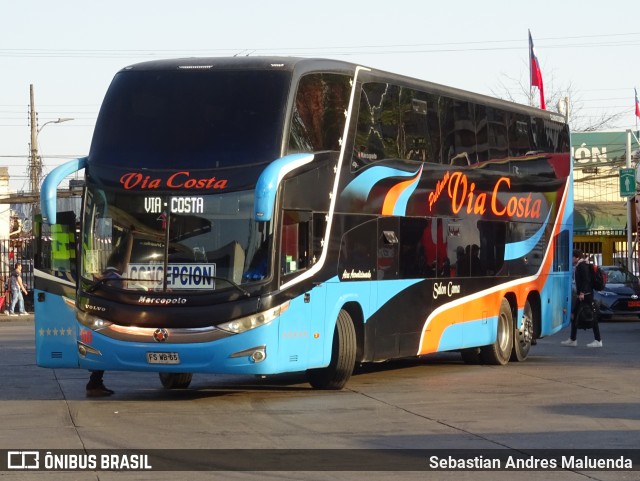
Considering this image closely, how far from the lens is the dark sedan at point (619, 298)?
36.6m

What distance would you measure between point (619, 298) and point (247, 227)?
23552 mm

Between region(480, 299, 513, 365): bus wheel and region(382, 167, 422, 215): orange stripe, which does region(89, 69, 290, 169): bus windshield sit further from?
region(480, 299, 513, 365): bus wheel

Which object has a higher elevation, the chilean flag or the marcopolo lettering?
the chilean flag

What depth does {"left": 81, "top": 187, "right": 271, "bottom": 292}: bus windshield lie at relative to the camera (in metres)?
15.0

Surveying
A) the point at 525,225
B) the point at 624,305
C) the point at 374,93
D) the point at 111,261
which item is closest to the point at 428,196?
the point at 374,93

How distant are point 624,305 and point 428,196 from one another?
741 inches

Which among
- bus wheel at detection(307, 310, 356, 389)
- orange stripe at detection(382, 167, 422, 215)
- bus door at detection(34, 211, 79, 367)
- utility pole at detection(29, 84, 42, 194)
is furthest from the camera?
utility pole at detection(29, 84, 42, 194)

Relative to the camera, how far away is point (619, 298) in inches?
1446

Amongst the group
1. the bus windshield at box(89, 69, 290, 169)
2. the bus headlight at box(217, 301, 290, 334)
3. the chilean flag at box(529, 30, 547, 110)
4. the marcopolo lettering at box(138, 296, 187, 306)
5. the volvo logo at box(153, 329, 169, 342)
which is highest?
the chilean flag at box(529, 30, 547, 110)

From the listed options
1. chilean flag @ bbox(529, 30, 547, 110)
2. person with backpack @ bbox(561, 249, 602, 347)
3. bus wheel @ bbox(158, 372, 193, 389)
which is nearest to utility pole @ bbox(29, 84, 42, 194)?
chilean flag @ bbox(529, 30, 547, 110)

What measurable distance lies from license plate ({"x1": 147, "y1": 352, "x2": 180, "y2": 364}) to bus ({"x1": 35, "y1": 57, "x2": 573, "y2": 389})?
0.7 inches

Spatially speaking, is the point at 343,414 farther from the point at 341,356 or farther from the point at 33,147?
the point at 33,147

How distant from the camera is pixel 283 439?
1220cm

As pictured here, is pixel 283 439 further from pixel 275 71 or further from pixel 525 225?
pixel 525 225
